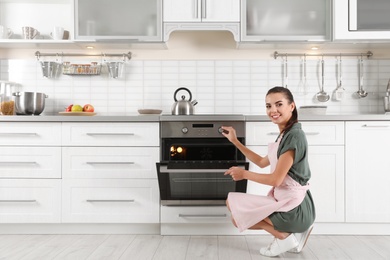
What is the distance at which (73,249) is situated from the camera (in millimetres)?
2666

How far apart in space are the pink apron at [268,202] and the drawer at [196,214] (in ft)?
1.52

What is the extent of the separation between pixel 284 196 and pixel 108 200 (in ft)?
4.01

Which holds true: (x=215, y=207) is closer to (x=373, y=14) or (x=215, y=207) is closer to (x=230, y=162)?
(x=230, y=162)

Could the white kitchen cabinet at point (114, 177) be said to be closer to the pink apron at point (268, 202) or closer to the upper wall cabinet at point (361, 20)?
the pink apron at point (268, 202)

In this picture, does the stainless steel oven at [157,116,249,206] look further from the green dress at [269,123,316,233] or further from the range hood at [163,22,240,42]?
the range hood at [163,22,240,42]

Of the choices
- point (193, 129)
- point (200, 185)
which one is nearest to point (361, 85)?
point (193, 129)

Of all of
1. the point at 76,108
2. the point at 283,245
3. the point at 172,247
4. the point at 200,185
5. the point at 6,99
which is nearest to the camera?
the point at 283,245

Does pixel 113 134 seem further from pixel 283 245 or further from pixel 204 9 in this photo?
pixel 283 245

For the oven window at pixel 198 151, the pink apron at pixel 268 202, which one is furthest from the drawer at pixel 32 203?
the pink apron at pixel 268 202

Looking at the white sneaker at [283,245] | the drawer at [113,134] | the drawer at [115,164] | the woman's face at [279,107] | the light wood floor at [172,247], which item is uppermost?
the woman's face at [279,107]

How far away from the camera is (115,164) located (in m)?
3.04

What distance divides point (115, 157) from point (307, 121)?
1324mm

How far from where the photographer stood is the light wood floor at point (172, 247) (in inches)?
99.6

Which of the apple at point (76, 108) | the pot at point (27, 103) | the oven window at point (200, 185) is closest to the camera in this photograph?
the oven window at point (200, 185)
